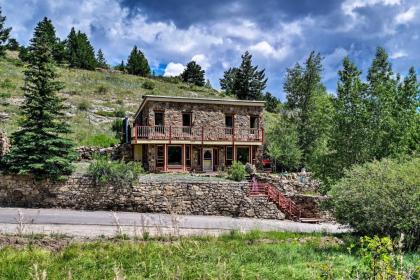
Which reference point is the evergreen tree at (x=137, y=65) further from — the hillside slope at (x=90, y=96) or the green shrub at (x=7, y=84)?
the green shrub at (x=7, y=84)

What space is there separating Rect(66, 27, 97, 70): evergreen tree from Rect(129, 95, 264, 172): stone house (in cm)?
4501

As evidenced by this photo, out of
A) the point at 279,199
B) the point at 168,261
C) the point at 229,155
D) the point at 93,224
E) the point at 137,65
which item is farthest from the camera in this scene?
the point at 137,65

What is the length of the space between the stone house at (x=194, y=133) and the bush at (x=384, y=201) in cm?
1867

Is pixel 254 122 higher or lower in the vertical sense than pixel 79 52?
lower

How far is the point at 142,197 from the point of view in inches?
750

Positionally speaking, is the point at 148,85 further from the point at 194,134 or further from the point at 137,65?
the point at 194,134

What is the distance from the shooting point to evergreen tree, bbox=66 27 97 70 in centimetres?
7169

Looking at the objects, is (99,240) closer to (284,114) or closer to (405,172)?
Result: (405,172)

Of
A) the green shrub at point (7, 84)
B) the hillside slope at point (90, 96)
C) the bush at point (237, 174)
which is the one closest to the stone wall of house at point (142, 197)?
the bush at point (237, 174)

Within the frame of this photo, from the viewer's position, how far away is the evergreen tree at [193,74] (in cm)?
7881

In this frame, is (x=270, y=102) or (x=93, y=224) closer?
(x=93, y=224)

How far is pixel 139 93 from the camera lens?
56344 mm

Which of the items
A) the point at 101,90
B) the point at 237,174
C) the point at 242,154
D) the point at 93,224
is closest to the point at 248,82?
the point at 101,90

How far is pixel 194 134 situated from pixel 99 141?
8677 mm
